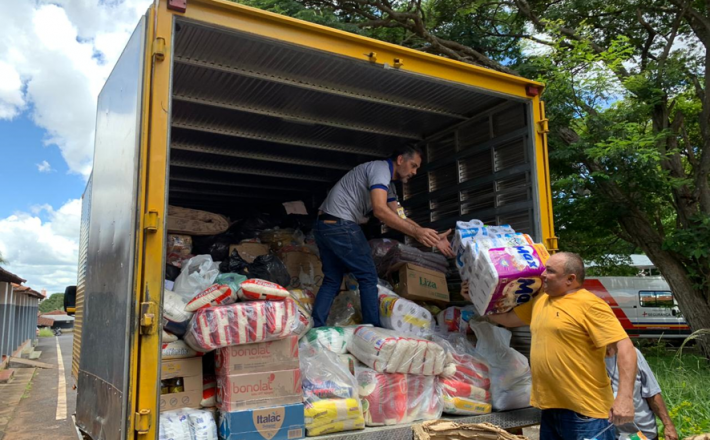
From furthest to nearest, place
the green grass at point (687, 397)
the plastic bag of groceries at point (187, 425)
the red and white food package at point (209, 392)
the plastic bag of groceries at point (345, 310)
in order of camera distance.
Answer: the green grass at point (687, 397), the plastic bag of groceries at point (345, 310), the red and white food package at point (209, 392), the plastic bag of groceries at point (187, 425)

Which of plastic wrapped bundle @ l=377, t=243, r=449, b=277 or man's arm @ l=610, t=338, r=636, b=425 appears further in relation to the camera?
plastic wrapped bundle @ l=377, t=243, r=449, b=277

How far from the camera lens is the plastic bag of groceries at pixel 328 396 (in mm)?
2957

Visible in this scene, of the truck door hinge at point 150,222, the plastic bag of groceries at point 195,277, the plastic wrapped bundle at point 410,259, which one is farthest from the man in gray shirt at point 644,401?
the truck door hinge at point 150,222

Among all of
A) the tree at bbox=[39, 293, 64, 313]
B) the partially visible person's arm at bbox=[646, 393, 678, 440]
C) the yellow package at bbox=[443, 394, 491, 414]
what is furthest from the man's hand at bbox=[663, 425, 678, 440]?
the tree at bbox=[39, 293, 64, 313]

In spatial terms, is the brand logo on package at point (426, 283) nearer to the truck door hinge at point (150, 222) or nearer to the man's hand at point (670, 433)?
the man's hand at point (670, 433)

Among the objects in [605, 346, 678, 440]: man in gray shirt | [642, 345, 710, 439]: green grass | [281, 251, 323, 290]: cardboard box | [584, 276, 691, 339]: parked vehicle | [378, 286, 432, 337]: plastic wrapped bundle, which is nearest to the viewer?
[605, 346, 678, 440]: man in gray shirt

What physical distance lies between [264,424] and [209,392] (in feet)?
1.46

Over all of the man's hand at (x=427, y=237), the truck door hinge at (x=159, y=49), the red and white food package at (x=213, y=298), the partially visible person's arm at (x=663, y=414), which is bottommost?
the partially visible person's arm at (x=663, y=414)

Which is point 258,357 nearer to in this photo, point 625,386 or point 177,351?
point 177,351

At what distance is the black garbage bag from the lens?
4.48 m

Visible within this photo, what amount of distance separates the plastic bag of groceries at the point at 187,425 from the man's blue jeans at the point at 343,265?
51.7 inches

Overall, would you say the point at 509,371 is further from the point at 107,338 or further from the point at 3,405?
the point at 3,405

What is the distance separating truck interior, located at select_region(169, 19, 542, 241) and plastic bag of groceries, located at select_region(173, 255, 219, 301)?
1215 mm

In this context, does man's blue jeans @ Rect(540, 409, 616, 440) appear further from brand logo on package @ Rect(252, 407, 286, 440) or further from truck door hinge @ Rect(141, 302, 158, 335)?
truck door hinge @ Rect(141, 302, 158, 335)
